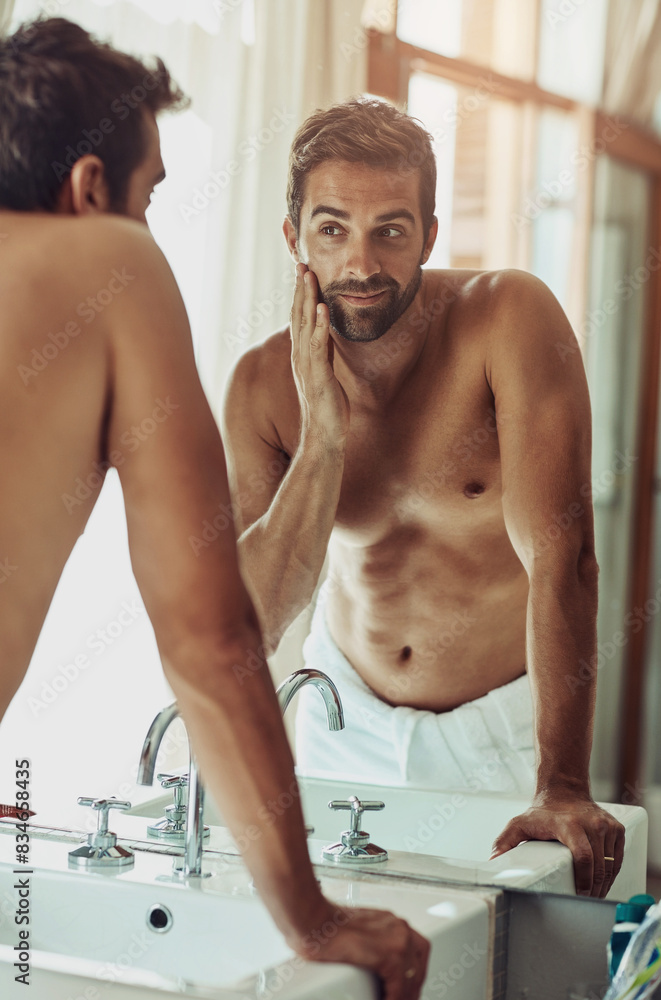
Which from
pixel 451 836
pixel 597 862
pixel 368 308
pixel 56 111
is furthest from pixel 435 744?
pixel 56 111

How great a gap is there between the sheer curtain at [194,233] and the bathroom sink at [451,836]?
0.30m

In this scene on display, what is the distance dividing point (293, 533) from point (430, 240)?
13.3 inches

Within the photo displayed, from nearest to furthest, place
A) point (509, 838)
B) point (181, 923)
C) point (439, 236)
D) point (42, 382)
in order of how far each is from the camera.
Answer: point (42, 382) < point (181, 923) < point (509, 838) < point (439, 236)

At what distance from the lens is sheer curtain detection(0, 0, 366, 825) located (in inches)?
Answer: 57.7

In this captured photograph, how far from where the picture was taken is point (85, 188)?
0.65 metres

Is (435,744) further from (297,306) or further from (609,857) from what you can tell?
(297,306)

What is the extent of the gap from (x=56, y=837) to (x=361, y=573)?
416 millimetres

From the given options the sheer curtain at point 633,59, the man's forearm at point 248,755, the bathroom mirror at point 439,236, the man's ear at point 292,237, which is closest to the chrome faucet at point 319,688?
the bathroom mirror at point 439,236

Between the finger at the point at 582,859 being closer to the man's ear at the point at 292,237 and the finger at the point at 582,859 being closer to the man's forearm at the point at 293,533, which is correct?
the man's forearm at the point at 293,533

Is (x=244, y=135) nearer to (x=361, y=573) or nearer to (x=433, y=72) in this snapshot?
(x=433, y=72)

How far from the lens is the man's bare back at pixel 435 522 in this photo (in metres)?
1.11

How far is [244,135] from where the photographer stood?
5.76 ft

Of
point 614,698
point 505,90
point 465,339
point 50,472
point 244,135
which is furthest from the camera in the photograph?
point 244,135

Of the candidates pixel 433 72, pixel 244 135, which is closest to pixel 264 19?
pixel 244 135
